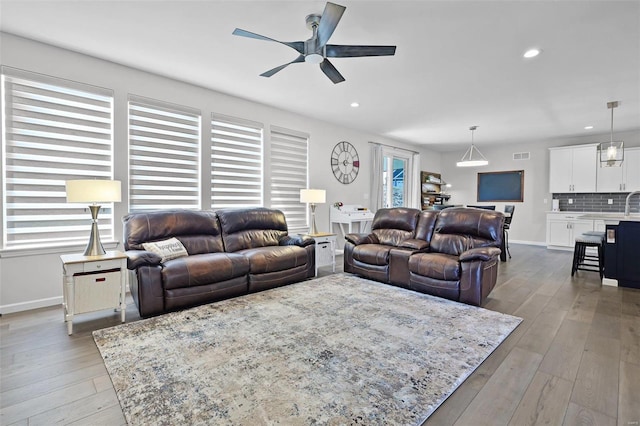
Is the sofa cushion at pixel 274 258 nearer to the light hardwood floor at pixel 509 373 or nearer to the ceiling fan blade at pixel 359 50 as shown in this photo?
the light hardwood floor at pixel 509 373

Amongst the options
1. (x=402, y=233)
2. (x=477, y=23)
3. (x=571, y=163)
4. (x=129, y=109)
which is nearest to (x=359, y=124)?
(x=402, y=233)

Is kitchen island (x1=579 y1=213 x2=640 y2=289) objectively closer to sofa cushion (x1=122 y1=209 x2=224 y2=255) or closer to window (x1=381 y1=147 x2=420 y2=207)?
window (x1=381 y1=147 x2=420 y2=207)

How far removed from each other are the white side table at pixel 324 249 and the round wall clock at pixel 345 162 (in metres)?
1.81

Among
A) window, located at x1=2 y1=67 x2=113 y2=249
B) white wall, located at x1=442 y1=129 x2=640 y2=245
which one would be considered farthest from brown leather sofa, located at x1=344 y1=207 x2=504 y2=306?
white wall, located at x1=442 y1=129 x2=640 y2=245

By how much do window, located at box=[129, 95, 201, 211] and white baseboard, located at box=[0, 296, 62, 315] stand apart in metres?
1.24

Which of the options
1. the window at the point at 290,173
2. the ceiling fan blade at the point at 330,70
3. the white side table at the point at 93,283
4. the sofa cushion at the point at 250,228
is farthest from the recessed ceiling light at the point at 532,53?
the white side table at the point at 93,283

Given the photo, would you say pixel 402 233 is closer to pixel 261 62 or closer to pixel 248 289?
pixel 248 289

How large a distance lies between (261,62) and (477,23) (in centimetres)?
223

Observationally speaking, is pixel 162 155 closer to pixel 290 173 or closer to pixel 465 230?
pixel 290 173

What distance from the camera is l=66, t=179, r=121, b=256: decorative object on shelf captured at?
283 centimetres

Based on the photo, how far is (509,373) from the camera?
2.03m

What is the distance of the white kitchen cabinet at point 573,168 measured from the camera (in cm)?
688

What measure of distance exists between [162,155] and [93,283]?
6.22 feet

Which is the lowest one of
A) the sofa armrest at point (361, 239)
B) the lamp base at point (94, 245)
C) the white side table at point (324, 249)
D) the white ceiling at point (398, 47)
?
the white side table at point (324, 249)
